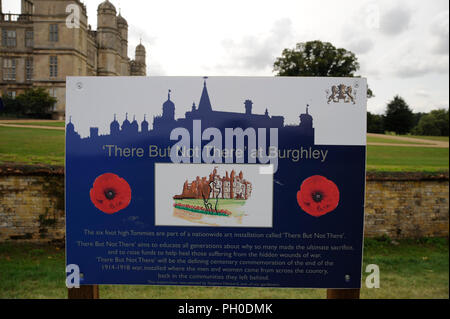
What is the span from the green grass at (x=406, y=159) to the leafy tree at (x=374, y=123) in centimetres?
55

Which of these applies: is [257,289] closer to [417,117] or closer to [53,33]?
[417,117]

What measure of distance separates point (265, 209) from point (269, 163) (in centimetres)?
46

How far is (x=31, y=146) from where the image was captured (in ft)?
19.9

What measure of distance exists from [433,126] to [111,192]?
24.8 ft

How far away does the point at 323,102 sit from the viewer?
281 centimetres

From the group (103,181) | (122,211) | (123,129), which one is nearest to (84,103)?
(123,129)

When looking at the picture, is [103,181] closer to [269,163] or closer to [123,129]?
[123,129]

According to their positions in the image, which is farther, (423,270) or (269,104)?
(423,270)

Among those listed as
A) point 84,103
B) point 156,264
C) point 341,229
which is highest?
point 84,103

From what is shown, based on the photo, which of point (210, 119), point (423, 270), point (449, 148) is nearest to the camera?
point (210, 119)

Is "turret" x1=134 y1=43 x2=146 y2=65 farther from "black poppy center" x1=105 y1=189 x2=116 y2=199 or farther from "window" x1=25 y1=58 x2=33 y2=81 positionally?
"window" x1=25 y1=58 x2=33 y2=81

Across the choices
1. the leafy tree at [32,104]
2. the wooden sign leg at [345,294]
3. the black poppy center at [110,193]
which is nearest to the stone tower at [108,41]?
the leafy tree at [32,104]

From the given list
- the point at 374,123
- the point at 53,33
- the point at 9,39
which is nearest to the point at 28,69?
the point at 9,39

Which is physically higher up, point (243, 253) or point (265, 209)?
point (265, 209)
